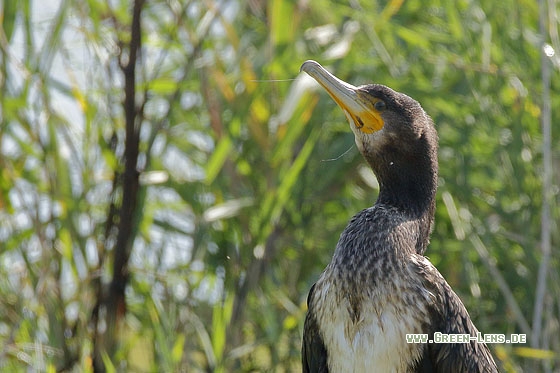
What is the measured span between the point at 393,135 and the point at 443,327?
0.50 meters

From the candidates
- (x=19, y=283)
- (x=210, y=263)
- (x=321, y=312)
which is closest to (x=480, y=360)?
(x=321, y=312)

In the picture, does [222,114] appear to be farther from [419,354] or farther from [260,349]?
[419,354]

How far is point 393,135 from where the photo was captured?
2.65 meters

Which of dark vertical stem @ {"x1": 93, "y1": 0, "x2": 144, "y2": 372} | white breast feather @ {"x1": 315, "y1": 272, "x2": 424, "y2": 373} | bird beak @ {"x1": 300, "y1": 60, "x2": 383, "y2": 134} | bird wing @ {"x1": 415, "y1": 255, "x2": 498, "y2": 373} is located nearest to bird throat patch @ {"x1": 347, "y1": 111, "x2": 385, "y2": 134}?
bird beak @ {"x1": 300, "y1": 60, "x2": 383, "y2": 134}

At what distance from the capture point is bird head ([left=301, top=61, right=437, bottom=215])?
265 cm

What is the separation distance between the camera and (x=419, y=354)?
2412 mm

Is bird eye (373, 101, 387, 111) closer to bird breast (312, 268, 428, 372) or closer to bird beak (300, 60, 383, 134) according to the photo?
bird beak (300, 60, 383, 134)

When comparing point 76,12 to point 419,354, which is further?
point 76,12

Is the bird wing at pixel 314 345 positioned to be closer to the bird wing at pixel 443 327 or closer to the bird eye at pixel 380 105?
the bird wing at pixel 443 327

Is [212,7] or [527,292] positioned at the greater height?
[212,7]

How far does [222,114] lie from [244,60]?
0.71ft

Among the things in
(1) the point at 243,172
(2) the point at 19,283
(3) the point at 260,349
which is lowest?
(3) the point at 260,349

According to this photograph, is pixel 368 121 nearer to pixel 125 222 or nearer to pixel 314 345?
pixel 314 345

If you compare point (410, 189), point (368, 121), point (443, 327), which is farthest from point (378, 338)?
point (368, 121)
